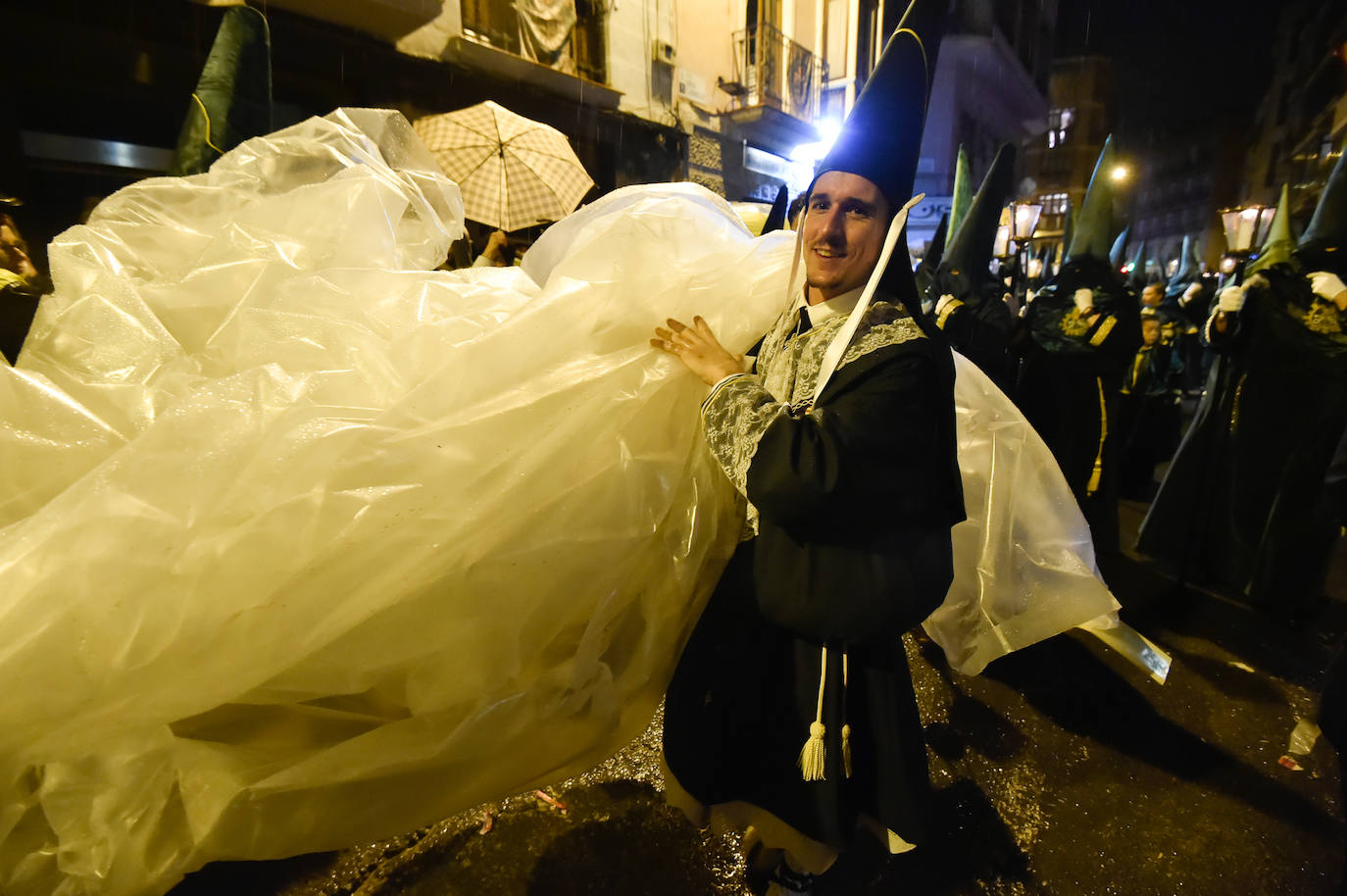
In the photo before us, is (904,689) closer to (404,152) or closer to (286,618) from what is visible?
(286,618)

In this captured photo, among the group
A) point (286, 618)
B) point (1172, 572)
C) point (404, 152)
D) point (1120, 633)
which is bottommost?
point (1172, 572)

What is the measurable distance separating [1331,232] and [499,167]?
16.4 feet

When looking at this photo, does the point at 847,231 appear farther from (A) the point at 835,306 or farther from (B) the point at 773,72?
(B) the point at 773,72

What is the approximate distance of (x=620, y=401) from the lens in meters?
1.24

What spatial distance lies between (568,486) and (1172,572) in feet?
14.4

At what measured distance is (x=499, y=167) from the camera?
4.29 m

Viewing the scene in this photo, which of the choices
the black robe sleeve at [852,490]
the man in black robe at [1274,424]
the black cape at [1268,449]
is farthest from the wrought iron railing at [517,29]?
the black robe sleeve at [852,490]

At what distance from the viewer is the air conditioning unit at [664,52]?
941 centimetres

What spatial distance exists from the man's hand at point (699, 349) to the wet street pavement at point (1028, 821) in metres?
1.65

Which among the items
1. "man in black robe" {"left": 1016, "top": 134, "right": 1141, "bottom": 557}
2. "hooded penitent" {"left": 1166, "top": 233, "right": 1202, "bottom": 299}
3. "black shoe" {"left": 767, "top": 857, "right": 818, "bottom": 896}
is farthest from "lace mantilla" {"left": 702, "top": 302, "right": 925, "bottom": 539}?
"hooded penitent" {"left": 1166, "top": 233, "right": 1202, "bottom": 299}

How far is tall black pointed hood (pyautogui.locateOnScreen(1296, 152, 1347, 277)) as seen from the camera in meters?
3.18

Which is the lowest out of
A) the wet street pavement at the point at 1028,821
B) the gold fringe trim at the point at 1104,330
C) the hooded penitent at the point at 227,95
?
the wet street pavement at the point at 1028,821

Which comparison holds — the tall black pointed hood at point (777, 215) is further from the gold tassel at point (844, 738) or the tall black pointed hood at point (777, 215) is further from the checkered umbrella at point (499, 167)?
the checkered umbrella at point (499, 167)

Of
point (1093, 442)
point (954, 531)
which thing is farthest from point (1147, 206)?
point (954, 531)
